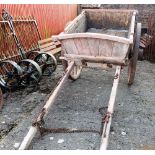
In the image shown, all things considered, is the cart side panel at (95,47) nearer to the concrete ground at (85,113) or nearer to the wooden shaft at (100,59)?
the wooden shaft at (100,59)

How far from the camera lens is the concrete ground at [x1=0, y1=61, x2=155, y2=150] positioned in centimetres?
444

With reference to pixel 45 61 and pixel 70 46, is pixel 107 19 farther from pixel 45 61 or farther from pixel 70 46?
pixel 70 46

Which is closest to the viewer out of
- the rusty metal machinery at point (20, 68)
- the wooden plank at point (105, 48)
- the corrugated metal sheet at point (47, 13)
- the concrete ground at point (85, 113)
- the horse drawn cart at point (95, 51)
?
the concrete ground at point (85, 113)

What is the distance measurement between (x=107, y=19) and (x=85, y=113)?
3571 mm

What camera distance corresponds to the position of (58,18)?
32.7 feet

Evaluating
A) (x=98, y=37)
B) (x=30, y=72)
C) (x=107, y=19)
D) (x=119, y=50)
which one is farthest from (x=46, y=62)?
(x=119, y=50)

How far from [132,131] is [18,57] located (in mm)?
3484

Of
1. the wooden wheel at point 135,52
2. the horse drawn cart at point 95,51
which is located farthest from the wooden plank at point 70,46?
the wooden wheel at point 135,52

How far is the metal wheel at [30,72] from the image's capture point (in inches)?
252

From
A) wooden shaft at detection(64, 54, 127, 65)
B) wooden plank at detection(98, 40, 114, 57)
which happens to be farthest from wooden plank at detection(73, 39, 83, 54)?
wooden plank at detection(98, 40, 114, 57)

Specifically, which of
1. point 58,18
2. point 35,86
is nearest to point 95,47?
point 35,86

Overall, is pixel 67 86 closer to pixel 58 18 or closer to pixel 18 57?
pixel 18 57

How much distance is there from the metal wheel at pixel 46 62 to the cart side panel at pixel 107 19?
5.13ft

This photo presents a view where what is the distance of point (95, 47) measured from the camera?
526 cm
